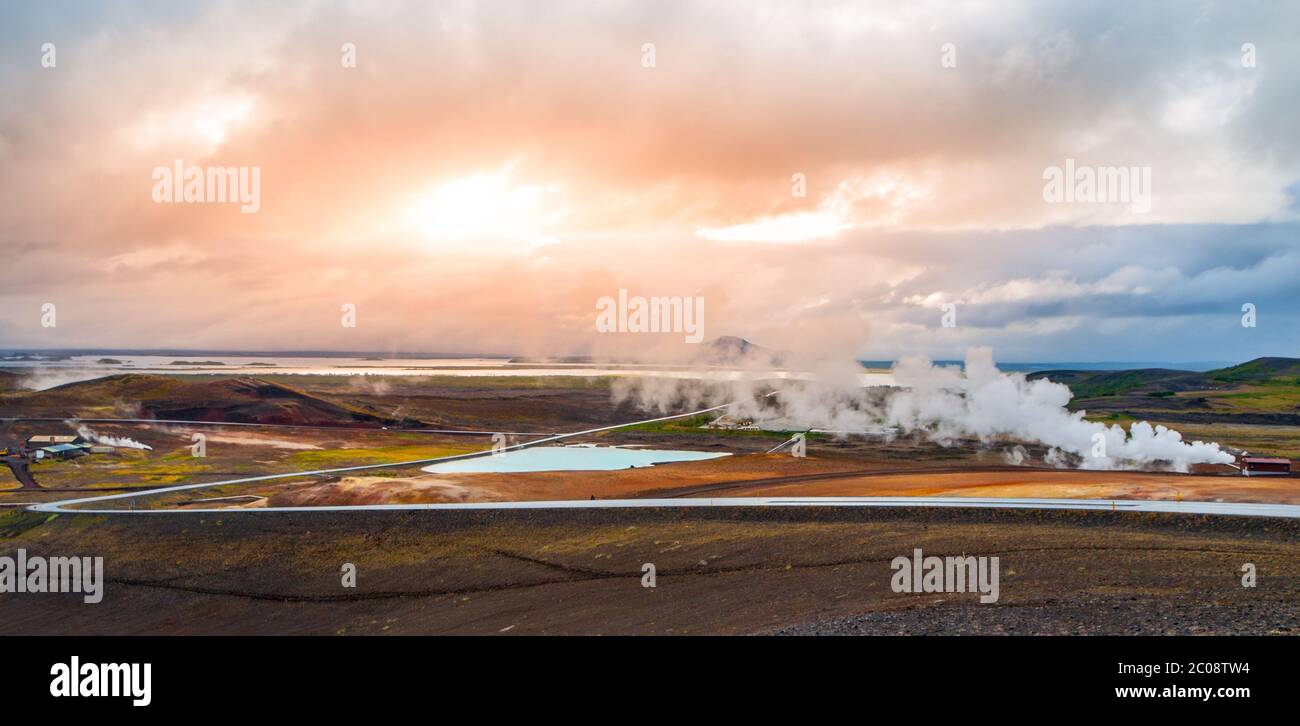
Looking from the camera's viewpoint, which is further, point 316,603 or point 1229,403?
point 1229,403

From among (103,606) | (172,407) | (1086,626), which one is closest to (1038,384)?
(1086,626)

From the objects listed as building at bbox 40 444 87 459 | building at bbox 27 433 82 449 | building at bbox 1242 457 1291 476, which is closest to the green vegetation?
building at bbox 1242 457 1291 476

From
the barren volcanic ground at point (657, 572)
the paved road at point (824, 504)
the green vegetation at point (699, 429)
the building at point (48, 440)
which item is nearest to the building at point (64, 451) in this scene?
the building at point (48, 440)

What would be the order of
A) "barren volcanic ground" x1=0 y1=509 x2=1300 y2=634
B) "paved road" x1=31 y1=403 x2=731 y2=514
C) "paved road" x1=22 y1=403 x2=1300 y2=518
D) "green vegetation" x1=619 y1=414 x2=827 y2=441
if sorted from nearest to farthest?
"barren volcanic ground" x1=0 y1=509 x2=1300 y2=634 < "paved road" x1=22 y1=403 x2=1300 y2=518 < "paved road" x1=31 y1=403 x2=731 y2=514 < "green vegetation" x1=619 y1=414 x2=827 y2=441

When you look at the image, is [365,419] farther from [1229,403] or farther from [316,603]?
[1229,403]

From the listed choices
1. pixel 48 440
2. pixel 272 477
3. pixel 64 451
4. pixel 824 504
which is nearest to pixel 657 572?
pixel 824 504

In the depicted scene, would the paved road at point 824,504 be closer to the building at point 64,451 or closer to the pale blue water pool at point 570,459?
the pale blue water pool at point 570,459

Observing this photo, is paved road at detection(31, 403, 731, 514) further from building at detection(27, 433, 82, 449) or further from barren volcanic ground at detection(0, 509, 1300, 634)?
building at detection(27, 433, 82, 449)

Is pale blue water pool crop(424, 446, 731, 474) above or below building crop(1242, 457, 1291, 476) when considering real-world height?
below
